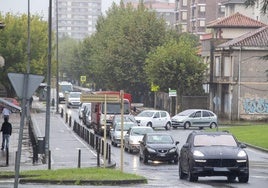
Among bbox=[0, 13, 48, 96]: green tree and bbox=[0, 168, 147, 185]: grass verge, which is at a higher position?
bbox=[0, 13, 48, 96]: green tree

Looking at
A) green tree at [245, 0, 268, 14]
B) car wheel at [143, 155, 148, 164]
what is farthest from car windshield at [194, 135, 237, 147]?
green tree at [245, 0, 268, 14]

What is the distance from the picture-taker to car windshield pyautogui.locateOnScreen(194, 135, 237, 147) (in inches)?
1142

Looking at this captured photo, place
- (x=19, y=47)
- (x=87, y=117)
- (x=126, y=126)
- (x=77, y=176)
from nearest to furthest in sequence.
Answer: (x=77, y=176), (x=126, y=126), (x=87, y=117), (x=19, y=47)

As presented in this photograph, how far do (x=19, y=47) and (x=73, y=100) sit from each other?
16.2 m

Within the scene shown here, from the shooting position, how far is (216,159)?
91.2 feet

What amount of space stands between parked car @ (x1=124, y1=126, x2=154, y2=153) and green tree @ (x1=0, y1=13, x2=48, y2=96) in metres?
39.9

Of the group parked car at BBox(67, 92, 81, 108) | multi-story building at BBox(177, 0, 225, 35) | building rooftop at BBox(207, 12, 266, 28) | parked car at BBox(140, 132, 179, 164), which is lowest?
parked car at BBox(67, 92, 81, 108)

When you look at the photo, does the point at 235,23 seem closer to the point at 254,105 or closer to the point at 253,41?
the point at 253,41

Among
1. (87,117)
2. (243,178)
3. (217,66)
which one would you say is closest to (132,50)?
(217,66)

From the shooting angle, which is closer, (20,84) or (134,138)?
(20,84)

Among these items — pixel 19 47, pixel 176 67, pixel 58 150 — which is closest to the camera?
pixel 58 150

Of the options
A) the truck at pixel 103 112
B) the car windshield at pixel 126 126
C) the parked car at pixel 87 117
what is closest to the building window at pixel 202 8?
the parked car at pixel 87 117

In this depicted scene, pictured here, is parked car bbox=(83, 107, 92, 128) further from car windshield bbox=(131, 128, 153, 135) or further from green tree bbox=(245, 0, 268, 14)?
green tree bbox=(245, 0, 268, 14)

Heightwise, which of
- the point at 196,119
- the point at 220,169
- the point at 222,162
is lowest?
the point at 196,119
